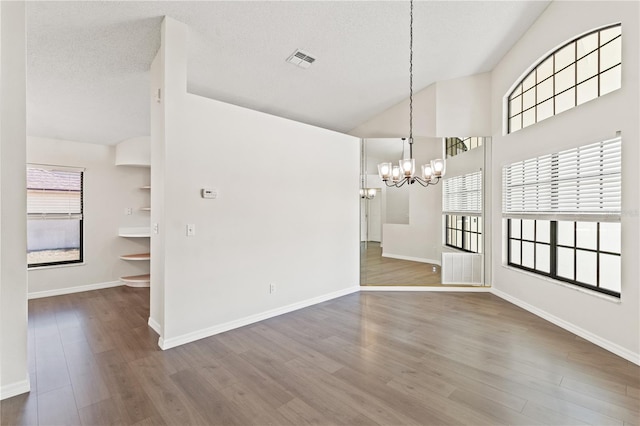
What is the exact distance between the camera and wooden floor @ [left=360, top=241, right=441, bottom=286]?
5.24 m

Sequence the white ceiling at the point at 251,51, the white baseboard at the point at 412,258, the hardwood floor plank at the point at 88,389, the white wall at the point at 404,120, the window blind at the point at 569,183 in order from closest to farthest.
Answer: the hardwood floor plank at the point at 88,389 → the white ceiling at the point at 251,51 → the window blind at the point at 569,183 → the white wall at the point at 404,120 → the white baseboard at the point at 412,258

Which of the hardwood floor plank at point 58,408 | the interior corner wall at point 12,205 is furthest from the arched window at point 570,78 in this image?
the hardwood floor plank at point 58,408

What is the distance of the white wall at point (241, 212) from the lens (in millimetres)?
3029

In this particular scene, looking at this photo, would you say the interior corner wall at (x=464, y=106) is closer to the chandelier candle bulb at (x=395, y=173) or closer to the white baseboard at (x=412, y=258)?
the chandelier candle bulb at (x=395, y=173)

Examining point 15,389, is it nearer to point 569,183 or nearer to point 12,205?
point 12,205

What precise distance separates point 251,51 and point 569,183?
4.08 metres

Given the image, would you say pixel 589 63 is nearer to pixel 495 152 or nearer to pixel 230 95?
pixel 495 152

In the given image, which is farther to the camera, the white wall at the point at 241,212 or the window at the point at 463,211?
the window at the point at 463,211

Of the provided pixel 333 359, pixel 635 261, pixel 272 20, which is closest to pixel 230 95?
pixel 272 20

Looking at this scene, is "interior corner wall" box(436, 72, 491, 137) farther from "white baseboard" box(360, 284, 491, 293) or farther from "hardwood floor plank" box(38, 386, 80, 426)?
"hardwood floor plank" box(38, 386, 80, 426)

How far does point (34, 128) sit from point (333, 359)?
5551 millimetres

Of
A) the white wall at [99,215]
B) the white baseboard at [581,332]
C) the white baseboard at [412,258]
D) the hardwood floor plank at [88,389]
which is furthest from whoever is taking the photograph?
the white baseboard at [412,258]

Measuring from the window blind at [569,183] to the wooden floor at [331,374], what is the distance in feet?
4.69

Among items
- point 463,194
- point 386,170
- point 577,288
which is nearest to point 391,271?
point 463,194
